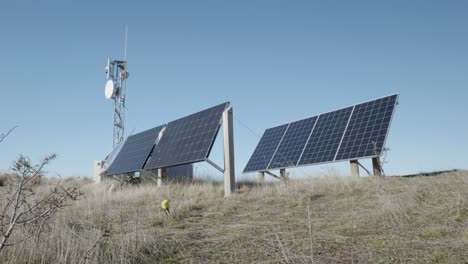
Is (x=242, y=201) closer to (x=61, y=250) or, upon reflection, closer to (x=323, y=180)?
(x=323, y=180)

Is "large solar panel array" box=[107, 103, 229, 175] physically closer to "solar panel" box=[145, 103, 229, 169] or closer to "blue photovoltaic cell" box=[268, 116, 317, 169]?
"solar panel" box=[145, 103, 229, 169]

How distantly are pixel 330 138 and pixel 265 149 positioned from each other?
14.3 feet

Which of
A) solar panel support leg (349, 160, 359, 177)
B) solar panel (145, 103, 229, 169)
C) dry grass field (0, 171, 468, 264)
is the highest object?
solar panel (145, 103, 229, 169)

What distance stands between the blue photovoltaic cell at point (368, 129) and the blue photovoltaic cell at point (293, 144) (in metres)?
2.17

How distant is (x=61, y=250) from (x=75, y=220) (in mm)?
2978

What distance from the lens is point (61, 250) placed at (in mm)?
4047

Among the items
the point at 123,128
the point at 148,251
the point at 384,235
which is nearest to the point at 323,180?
the point at 384,235

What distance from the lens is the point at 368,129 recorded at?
1287cm

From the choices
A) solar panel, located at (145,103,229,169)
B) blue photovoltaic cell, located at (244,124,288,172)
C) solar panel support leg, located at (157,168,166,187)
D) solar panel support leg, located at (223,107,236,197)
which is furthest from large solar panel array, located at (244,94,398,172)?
solar panel support leg, located at (157,168,166,187)

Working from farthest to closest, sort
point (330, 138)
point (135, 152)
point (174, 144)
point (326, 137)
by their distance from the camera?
point (135, 152)
point (326, 137)
point (330, 138)
point (174, 144)

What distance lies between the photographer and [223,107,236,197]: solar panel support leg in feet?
35.7

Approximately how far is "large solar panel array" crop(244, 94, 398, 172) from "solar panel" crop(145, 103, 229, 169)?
Answer: 11.7 ft

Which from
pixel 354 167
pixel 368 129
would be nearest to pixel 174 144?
pixel 354 167

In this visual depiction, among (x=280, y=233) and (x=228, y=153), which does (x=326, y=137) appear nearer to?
(x=228, y=153)
